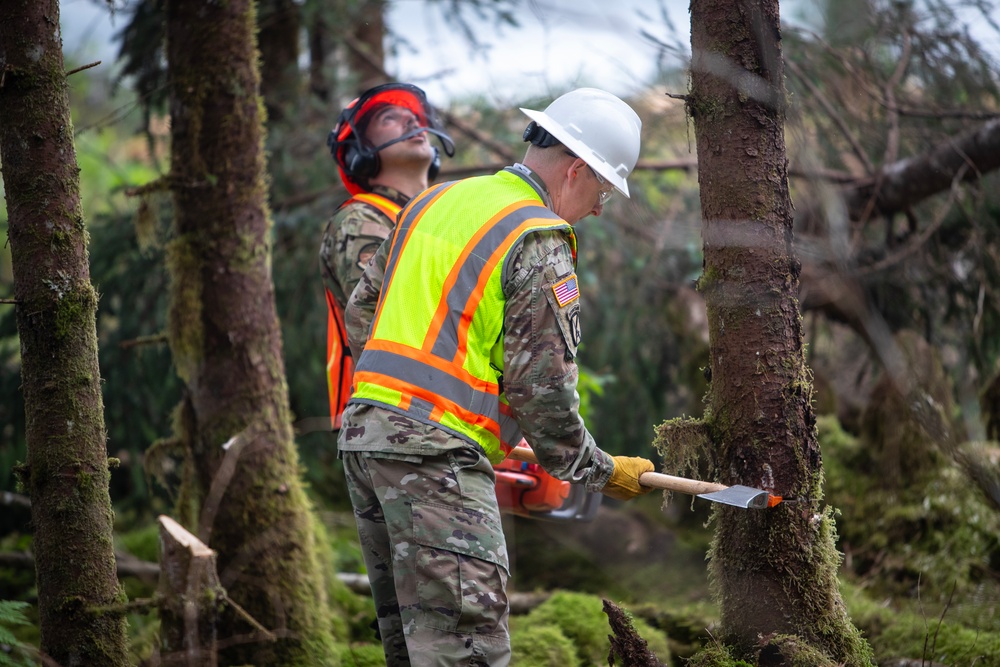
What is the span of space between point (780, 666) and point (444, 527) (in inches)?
47.9

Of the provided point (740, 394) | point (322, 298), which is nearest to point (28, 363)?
point (740, 394)

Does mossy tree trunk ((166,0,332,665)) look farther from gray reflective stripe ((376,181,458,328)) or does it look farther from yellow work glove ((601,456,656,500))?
yellow work glove ((601,456,656,500))

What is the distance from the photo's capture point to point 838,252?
359cm

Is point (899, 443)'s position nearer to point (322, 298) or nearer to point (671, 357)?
point (671, 357)

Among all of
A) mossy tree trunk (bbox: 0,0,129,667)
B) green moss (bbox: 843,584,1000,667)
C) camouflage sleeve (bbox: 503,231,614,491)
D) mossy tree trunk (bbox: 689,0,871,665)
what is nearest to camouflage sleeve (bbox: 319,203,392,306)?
mossy tree trunk (bbox: 0,0,129,667)

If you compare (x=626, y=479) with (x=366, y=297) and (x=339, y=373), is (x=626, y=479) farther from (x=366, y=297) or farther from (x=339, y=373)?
(x=339, y=373)

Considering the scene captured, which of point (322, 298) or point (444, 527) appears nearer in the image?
point (444, 527)

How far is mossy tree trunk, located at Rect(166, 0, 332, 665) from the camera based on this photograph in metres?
4.10

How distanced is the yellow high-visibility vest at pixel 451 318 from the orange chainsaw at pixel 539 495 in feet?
2.59

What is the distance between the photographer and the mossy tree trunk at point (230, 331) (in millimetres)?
4098

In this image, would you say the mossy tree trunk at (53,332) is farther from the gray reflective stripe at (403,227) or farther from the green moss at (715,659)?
the green moss at (715,659)

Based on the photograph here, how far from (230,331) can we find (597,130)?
237 centimetres

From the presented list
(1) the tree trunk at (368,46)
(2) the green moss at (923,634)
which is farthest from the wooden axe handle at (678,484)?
(1) the tree trunk at (368,46)

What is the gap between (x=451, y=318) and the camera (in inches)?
95.0
